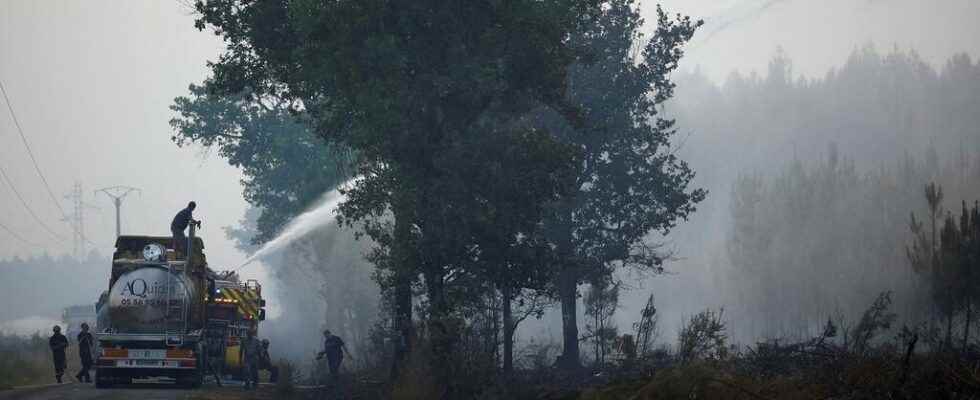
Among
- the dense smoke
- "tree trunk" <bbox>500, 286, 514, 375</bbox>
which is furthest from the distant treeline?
"tree trunk" <bbox>500, 286, 514, 375</bbox>

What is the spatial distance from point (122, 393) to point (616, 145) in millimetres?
19972

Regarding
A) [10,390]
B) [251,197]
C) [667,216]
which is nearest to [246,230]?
[251,197]

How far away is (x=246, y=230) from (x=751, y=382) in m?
125

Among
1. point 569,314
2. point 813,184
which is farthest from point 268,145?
point 813,184

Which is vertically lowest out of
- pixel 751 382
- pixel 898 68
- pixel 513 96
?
pixel 751 382

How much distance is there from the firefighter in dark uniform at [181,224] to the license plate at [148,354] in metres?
2.67

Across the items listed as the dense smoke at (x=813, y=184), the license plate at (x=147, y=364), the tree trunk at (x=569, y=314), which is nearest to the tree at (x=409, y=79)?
the license plate at (x=147, y=364)

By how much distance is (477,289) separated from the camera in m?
28.2

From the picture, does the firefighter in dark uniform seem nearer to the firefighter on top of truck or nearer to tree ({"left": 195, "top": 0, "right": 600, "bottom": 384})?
the firefighter on top of truck

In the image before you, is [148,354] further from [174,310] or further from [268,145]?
[268,145]

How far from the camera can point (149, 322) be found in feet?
93.1

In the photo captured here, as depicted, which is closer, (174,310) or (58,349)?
(174,310)

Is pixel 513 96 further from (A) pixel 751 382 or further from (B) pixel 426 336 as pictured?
(A) pixel 751 382

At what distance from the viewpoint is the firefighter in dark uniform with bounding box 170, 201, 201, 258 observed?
29197 mm
